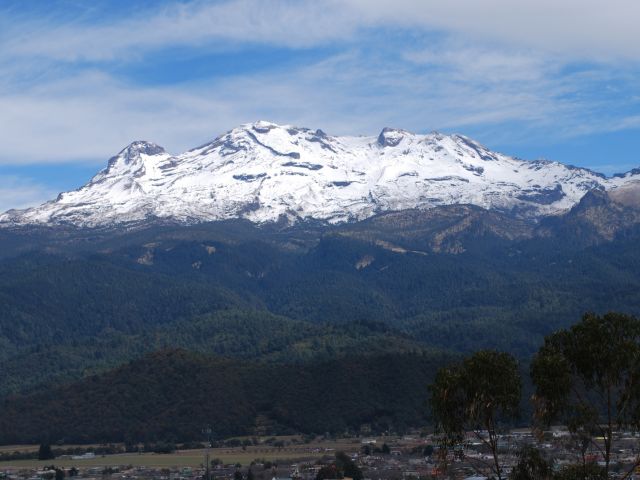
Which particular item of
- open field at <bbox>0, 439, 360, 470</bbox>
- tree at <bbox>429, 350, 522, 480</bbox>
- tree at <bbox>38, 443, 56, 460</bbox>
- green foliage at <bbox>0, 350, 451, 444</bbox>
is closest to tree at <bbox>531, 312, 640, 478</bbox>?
tree at <bbox>429, 350, 522, 480</bbox>

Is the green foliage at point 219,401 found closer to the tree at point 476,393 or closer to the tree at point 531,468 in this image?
the tree at point 476,393

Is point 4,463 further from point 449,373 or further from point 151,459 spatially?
point 449,373

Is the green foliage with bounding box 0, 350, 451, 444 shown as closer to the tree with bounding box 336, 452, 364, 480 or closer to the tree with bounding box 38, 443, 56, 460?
the tree with bounding box 38, 443, 56, 460

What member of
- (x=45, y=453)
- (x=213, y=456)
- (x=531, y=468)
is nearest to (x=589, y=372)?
(x=531, y=468)

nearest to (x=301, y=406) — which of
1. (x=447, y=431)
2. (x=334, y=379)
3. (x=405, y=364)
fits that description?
(x=334, y=379)

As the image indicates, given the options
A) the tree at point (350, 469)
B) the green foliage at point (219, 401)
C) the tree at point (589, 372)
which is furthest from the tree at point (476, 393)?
the green foliage at point (219, 401)

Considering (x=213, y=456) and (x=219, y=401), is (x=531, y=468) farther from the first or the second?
(x=219, y=401)

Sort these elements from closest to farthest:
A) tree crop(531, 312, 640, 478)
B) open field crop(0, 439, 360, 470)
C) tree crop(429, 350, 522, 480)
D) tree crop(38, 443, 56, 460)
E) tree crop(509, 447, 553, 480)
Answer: tree crop(531, 312, 640, 478) → tree crop(509, 447, 553, 480) → tree crop(429, 350, 522, 480) → open field crop(0, 439, 360, 470) → tree crop(38, 443, 56, 460)
